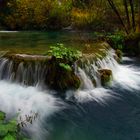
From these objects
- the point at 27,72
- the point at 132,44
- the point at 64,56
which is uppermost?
the point at 132,44

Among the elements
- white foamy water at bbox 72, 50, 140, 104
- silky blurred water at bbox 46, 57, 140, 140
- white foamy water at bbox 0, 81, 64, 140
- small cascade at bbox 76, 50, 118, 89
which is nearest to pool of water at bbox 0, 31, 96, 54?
white foamy water at bbox 72, 50, 140, 104

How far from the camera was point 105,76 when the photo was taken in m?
10.2

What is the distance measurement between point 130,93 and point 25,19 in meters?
14.5

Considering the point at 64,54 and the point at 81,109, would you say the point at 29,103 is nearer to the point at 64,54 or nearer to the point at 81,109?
the point at 81,109

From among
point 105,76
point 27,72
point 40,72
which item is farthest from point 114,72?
point 27,72

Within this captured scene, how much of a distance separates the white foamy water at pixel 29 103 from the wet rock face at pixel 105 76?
74.7 inches

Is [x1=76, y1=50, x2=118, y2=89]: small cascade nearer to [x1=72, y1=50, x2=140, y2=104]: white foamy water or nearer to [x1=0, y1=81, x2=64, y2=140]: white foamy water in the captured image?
[x1=72, y1=50, x2=140, y2=104]: white foamy water

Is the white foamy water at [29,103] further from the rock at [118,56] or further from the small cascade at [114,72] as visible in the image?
the rock at [118,56]

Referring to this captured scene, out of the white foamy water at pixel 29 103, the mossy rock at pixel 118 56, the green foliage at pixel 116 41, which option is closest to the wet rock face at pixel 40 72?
the white foamy water at pixel 29 103

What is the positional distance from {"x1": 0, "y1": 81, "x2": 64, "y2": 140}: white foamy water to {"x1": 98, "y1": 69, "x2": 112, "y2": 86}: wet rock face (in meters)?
1.90

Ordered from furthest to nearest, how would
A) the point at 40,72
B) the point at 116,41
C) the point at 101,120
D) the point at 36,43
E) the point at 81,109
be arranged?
the point at 116,41
the point at 36,43
the point at 40,72
the point at 81,109
the point at 101,120

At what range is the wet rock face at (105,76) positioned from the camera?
33.3 ft

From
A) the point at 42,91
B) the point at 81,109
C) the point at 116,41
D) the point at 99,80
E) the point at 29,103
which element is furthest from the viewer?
the point at 116,41

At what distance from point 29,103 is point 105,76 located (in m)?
2.75
